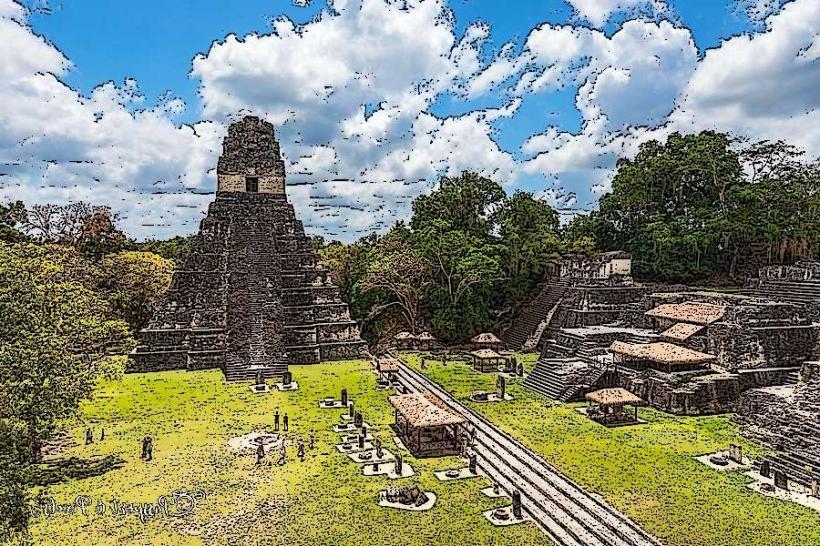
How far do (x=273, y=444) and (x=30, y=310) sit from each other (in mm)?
7293

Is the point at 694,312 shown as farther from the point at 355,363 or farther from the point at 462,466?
the point at 355,363

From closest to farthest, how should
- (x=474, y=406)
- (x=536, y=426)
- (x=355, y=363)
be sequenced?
(x=536, y=426) → (x=474, y=406) → (x=355, y=363)

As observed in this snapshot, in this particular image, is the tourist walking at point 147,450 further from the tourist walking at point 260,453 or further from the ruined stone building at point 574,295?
the ruined stone building at point 574,295

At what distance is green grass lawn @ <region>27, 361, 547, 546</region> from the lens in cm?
1205

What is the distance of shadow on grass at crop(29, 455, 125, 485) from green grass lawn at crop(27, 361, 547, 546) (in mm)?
318

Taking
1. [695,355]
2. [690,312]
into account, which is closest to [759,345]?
[695,355]

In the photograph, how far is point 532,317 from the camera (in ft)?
121

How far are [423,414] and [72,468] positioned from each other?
940cm

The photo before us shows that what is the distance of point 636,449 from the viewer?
1692 centimetres

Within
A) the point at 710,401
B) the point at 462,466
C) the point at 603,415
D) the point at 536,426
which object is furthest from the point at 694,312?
the point at 462,466

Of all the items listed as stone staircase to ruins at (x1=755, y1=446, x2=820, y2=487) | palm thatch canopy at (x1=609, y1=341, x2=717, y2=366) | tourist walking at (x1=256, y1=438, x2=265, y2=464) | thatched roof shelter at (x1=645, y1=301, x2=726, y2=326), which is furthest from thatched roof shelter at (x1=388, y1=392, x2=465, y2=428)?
thatched roof shelter at (x1=645, y1=301, x2=726, y2=326)

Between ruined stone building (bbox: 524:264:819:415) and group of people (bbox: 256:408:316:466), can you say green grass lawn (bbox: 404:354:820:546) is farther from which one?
group of people (bbox: 256:408:316:466)

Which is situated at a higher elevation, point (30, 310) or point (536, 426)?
point (30, 310)

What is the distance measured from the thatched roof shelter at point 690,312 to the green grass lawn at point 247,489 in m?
12.6
